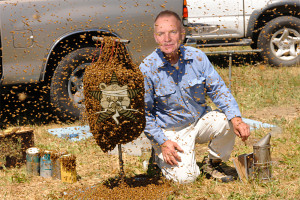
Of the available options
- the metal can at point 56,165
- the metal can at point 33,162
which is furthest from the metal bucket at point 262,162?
the metal can at point 33,162

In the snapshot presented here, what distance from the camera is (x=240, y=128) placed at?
13.3 feet

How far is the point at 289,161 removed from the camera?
4.71 m

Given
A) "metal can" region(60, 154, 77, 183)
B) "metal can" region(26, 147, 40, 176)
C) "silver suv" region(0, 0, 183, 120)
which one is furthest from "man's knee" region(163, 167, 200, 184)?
"silver suv" region(0, 0, 183, 120)

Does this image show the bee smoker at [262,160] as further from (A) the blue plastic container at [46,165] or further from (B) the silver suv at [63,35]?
(B) the silver suv at [63,35]

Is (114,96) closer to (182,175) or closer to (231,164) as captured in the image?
(182,175)

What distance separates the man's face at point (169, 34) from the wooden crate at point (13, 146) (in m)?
1.78

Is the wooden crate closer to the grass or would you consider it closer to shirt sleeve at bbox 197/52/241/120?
the grass

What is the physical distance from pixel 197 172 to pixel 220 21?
5008 millimetres

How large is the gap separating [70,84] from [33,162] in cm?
171

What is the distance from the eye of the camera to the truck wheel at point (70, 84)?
238 inches

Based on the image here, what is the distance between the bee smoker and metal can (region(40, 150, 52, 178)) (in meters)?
1.98

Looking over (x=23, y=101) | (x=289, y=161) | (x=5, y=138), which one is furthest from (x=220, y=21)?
(x=5, y=138)

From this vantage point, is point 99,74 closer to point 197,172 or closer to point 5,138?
point 197,172

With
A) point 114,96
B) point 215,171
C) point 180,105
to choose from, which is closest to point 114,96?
point 114,96
